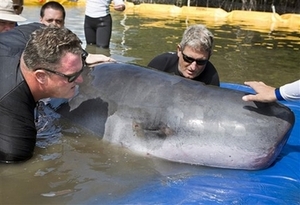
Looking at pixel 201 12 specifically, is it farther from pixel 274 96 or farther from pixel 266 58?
pixel 274 96

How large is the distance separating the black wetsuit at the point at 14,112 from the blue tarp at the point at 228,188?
893mm

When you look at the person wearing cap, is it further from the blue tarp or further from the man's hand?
the man's hand

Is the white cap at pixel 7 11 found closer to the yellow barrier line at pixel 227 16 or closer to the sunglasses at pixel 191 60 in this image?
the sunglasses at pixel 191 60

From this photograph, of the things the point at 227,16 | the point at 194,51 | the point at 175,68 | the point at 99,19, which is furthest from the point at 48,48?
the point at 227,16

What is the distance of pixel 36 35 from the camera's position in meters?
3.04

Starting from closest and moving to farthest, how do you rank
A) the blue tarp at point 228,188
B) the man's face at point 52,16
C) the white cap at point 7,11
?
the blue tarp at point 228,188 → the white cap at point 7,11 → the man's face at point 52,16

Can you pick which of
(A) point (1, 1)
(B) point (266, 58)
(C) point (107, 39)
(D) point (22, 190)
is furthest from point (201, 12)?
(D) point (22, 190)

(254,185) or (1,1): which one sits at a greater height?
(1,1)

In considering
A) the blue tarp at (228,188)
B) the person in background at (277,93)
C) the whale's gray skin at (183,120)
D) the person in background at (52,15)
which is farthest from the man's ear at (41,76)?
the person in background at (52,15)

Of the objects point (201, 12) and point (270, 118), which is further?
point (201, 12)

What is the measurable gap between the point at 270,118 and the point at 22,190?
1.92m

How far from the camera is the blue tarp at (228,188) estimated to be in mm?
2986

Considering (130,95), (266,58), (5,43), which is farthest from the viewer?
(266,58)

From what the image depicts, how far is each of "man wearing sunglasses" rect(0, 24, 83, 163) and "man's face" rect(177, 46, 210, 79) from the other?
1210mm
